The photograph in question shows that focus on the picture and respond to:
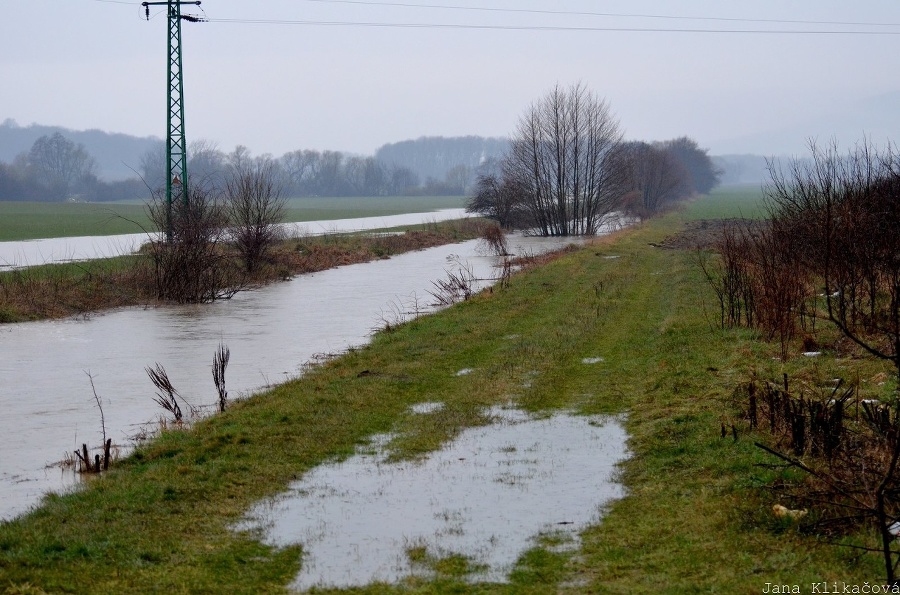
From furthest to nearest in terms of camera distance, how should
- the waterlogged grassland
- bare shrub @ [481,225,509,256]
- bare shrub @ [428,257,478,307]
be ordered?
the waterlogged grassland, bare shrub @ [481,225,509,256], bare shrub @ [428,257,478,307]

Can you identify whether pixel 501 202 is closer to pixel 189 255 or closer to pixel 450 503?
pixel 189 255

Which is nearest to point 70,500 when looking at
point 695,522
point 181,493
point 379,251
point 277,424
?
point 181,493

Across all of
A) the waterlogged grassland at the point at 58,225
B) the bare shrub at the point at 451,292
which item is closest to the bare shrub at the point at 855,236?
the bare shrub at the point at 451,292

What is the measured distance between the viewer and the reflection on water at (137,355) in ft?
38.6

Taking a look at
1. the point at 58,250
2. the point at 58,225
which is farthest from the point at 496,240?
the point at 58,225

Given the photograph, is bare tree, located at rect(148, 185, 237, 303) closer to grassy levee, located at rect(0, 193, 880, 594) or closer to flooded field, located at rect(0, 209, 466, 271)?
flooded field, located at rect(0, 209, 466, 271)

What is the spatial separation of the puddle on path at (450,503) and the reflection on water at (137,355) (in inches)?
121

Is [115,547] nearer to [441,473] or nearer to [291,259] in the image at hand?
[441,473]

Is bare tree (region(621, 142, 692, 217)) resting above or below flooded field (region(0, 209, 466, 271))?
above

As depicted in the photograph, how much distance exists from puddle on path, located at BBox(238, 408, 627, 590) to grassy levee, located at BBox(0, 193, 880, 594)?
23 centimetres

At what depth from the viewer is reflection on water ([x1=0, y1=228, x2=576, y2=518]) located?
11758 millimetres

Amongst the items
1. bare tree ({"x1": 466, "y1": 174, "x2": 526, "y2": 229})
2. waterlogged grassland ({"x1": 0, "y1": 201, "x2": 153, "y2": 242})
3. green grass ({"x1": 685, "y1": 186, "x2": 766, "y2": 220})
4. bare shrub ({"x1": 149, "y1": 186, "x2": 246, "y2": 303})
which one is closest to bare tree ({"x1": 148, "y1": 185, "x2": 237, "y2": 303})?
bare shrub ({"x1": 149, "y1": 186, "x2": 246, "y2": 303})

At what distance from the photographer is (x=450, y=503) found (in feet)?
26.6

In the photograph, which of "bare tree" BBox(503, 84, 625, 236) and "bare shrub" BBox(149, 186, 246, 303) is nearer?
"bare shrub" BBox(149, 186, 246, 303)
